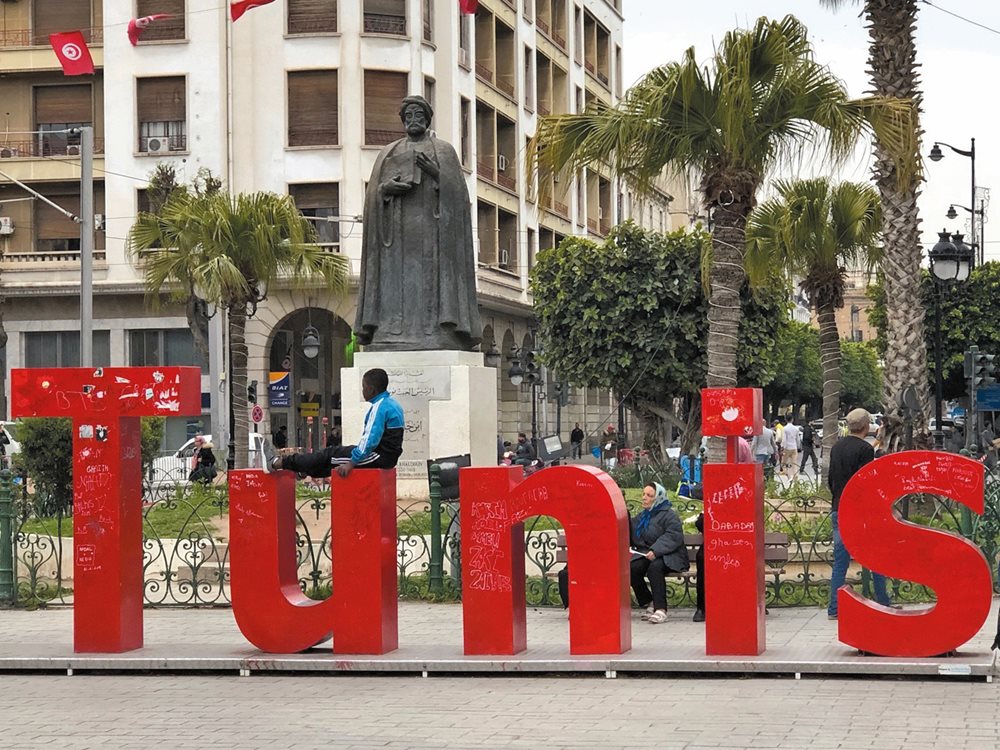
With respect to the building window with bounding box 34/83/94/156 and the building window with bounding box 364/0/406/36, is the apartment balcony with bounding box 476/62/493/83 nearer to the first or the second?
the building window with bounding box 364/0/406/36

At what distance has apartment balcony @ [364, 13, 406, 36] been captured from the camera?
44.0 m

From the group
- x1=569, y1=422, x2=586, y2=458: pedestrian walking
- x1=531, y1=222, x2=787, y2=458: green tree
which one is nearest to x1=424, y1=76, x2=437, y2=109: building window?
x1=531, y1=222, x2=787, y2=458: green tree

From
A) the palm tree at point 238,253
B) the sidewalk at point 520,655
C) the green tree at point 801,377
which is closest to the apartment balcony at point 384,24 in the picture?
the palm tree at point 238,253

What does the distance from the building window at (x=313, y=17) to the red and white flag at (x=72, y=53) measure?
7.88 meters

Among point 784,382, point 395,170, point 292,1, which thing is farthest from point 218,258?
point 784,382

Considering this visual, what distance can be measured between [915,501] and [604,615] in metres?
8.75

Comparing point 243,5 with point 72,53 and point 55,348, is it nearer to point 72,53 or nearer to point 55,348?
point 72,53

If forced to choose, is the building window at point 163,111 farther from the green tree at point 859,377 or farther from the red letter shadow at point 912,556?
the green tree at point 859,377

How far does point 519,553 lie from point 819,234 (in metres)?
19.9

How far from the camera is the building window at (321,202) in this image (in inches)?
1729

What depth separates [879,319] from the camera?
54.7 meters

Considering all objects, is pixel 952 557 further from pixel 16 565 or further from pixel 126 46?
pixel 126 46

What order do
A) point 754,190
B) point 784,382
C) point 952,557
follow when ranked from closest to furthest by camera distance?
point 952,557 → point 754,190 → point 784,382

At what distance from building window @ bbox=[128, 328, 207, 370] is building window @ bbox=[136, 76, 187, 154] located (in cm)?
491
